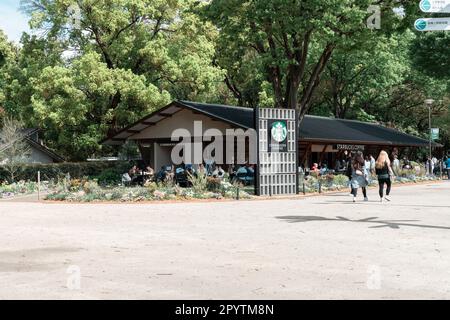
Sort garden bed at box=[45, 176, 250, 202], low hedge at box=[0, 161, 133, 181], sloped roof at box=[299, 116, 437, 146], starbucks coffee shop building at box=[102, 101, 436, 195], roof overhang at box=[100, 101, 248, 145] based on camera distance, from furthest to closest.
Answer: low hedge at box=[0, 161, 133, 181] < sloped roof at box=[299, 116, 437, 146] < roof overhang at box=[100, 101, 248, 145] < starbucks coffee shop building at box=[102, 101, 436, 195] < garden bed at box=[45, 176, 250, 202]

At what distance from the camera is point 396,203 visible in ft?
59.3

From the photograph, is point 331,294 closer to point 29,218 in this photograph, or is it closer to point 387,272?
point 387,272

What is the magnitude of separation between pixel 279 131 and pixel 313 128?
443 inches

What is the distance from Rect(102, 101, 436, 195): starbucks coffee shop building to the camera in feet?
77.2

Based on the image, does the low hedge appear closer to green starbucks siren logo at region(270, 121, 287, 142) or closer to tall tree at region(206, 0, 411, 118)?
tall tree at region(206, 0, 411, 118)

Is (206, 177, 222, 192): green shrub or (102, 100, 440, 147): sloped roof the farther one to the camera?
(102, 100, 440, 147): sloped roof

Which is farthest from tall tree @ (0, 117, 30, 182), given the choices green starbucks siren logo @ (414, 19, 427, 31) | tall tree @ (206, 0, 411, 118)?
green starbucks siren logo @ (414, 19, 427, 31)

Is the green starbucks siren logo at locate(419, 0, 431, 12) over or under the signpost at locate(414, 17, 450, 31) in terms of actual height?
over

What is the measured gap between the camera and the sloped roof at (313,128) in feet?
96.3

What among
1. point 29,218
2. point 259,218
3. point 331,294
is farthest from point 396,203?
point 331,294

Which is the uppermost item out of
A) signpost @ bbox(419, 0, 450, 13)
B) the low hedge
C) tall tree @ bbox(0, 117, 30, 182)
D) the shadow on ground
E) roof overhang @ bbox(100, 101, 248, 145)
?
signpost @ bbox(419, 0, 450, 13)

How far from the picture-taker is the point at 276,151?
23.8 meters

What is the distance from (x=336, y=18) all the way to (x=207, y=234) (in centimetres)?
1681

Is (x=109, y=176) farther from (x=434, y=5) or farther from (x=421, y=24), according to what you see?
(x=434, y=5)
